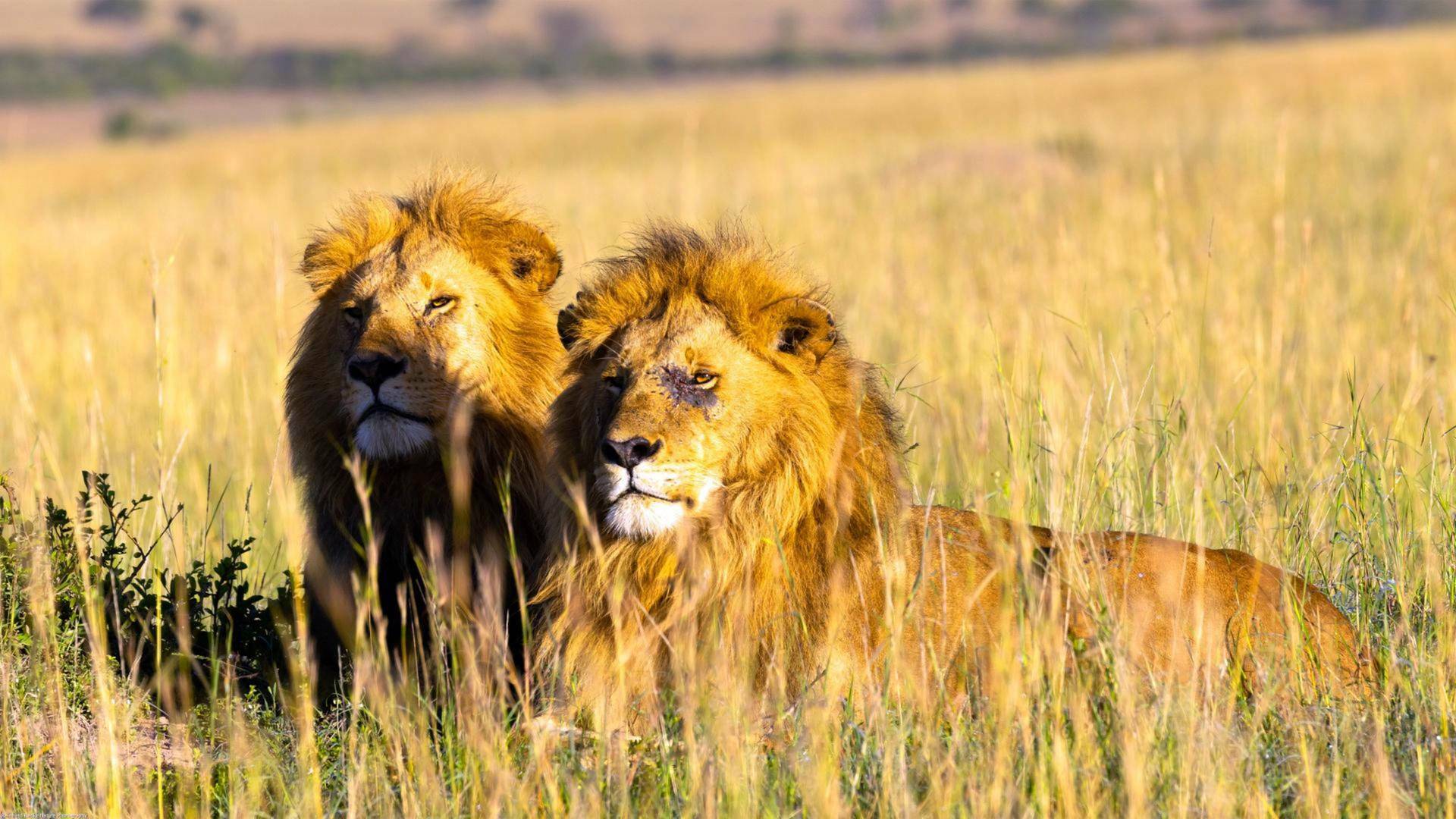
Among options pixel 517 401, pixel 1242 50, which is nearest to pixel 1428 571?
pixel 517 401

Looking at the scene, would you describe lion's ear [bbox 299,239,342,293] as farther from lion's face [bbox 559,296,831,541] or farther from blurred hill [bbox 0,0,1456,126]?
blurred hill [bbox 0,0,1456,126]

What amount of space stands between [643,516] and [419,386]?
3.60ft

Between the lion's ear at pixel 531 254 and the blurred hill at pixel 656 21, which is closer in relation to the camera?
the lion's ear at pixel 531 254

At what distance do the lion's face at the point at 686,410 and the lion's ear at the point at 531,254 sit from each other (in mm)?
850

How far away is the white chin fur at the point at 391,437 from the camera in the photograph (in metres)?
4.41

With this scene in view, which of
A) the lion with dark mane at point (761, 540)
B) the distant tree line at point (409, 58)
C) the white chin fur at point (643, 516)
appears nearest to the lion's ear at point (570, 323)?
the lion with dark mane at point (761, 540)

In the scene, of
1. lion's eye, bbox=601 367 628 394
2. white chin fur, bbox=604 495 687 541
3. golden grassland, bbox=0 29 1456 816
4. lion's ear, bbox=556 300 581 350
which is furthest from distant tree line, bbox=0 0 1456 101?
white chin fur, bbox=604 495 687 541

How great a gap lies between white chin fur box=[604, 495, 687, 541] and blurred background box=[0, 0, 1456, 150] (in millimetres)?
42282

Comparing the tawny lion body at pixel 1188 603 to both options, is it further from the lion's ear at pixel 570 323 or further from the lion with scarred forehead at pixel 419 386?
the lion with scarred forehead at pixel 419 386

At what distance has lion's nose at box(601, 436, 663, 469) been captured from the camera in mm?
3555

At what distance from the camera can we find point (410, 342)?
4.47 metres

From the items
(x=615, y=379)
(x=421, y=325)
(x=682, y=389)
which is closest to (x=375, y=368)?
(x=421, y=325)

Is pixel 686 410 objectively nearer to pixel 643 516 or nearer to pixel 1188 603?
pixel 643 516

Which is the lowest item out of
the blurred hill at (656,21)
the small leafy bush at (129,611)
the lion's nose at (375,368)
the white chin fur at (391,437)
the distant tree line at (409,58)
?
the small leafy bush at (129,611)
